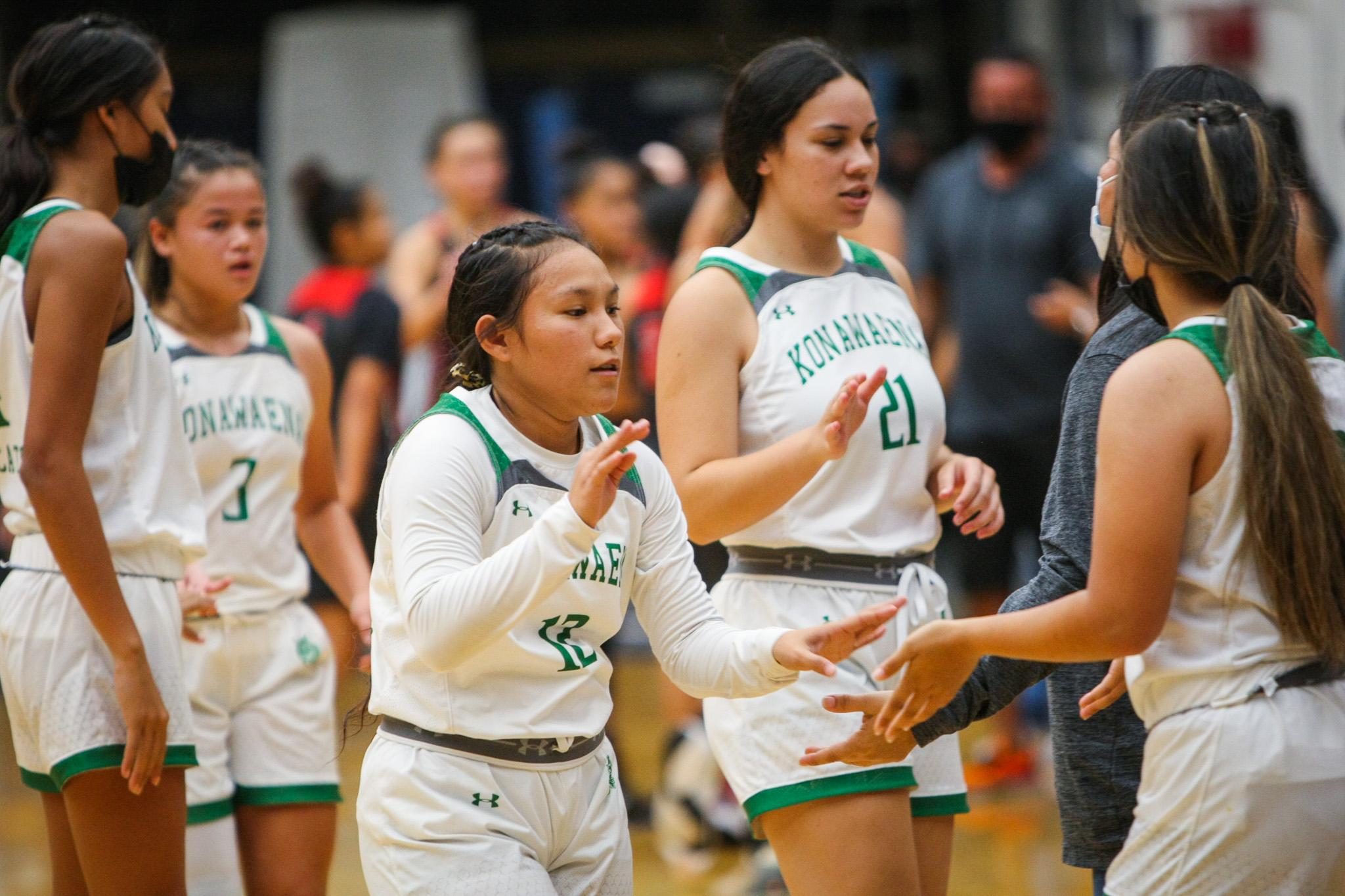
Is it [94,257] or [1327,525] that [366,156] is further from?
[1327,525]

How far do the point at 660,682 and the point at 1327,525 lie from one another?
22.3 ft

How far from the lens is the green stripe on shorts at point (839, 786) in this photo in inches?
106

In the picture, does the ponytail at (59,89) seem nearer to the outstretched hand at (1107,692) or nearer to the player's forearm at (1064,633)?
the player's forearm at (1064,633)

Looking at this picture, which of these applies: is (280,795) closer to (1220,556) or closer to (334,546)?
(334,546)

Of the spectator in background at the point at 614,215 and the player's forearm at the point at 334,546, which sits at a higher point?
the spectator in background at the point at 614,215

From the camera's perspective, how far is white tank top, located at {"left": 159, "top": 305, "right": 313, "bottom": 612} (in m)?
3.31

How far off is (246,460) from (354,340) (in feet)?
7.74

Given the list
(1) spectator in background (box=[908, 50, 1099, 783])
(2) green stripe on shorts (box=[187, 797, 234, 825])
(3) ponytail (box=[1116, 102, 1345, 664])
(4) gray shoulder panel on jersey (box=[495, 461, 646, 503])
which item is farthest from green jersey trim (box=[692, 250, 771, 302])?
(1) spectator in background (box=[908, 50, 1099, 783])

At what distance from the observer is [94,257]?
2.60 meters

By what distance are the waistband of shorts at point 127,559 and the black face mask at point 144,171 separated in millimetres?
625

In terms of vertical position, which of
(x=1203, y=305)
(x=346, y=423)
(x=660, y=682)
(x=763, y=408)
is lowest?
(x=660, y=682)

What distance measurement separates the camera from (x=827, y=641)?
231 centimetres

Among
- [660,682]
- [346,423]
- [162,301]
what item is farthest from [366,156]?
[162,301]

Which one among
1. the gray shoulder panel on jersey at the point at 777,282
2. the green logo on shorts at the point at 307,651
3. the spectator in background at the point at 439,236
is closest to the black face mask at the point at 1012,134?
the spectator in background at the point at 439,236
